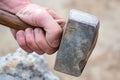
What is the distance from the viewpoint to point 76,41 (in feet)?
4.00

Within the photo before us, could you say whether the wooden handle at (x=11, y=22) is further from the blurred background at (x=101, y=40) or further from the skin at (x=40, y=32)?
the blurred background at (x=101, y=40)

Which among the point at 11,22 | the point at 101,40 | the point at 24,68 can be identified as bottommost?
the point at 101,40

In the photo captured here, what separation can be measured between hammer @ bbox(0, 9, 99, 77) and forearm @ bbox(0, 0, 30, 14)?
12.0 inches

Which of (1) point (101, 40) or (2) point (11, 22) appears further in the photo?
(1) point (101, 40)

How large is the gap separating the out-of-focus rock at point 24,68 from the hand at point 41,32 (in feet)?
0.22

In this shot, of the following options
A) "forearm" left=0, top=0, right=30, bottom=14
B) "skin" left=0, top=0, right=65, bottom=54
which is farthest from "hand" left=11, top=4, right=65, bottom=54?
"forearm" left=0, top=0, right=30, bottom=14

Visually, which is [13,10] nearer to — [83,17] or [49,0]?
[83,17]

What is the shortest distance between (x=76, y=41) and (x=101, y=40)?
1897 millimetres

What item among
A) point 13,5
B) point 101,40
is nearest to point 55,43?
point 13,5

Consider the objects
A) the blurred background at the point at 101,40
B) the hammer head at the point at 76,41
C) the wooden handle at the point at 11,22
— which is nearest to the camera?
the hammer head at the point at 76,41

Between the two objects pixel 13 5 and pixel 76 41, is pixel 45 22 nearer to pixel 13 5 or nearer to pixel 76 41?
pixel 76 41

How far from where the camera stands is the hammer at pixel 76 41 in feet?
3.92

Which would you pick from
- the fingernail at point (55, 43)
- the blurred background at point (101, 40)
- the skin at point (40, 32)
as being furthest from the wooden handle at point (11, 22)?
the blurred background at point (101, 40)

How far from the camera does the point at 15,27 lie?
1.33 m
